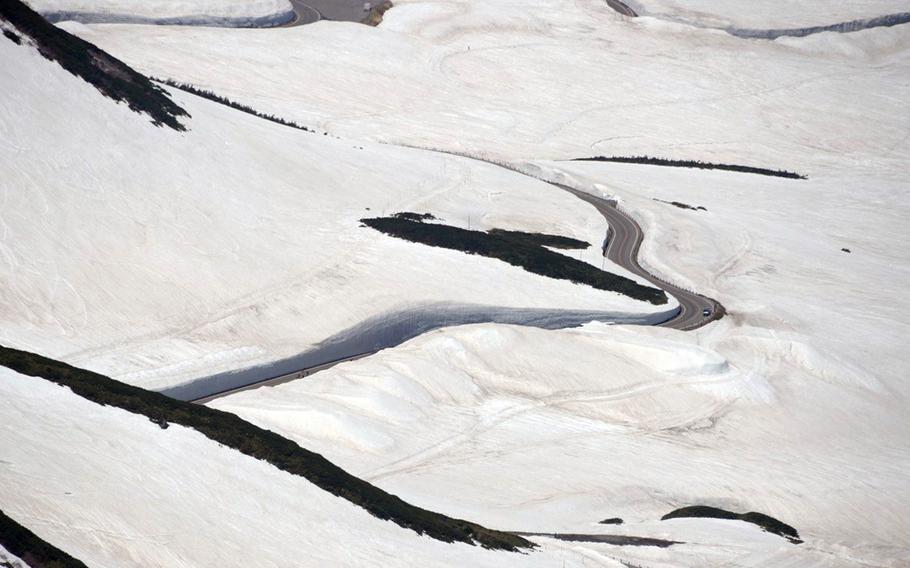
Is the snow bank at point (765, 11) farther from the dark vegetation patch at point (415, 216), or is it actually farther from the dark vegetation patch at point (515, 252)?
the dark vegetation patch at point (515, 252)

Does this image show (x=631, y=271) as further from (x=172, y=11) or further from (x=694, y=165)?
(x=172, y=11)

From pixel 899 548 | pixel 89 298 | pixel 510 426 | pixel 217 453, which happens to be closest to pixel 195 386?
pixel 89 298

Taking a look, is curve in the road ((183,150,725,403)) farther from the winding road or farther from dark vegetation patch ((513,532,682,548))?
dark vegetation patch ((513,532,682,548))

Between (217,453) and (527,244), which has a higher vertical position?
(217,453)

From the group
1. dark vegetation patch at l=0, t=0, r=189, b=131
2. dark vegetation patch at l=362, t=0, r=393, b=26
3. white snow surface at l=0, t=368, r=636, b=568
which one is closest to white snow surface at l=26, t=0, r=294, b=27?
dark vegetation patch at l=362, t=0, r=393, b=26

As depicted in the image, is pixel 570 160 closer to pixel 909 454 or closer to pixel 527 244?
pixel 527 244

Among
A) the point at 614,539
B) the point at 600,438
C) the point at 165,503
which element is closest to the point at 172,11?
the point at 600,438
